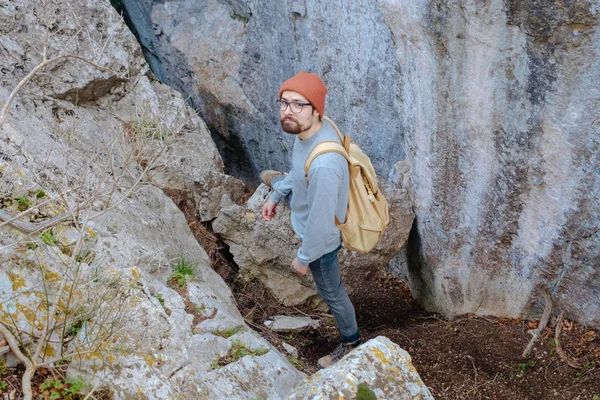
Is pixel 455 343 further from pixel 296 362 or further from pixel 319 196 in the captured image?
pixel 319 196

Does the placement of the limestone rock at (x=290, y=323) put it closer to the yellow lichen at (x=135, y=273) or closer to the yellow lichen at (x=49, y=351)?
the yellow lichen at (x=135, y=273)

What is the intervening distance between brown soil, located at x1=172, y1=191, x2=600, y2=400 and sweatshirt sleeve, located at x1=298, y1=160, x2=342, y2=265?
1.29m

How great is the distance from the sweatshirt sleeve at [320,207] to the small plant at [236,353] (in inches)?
27.8

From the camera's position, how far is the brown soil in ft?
13.9

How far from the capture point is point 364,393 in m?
2.98

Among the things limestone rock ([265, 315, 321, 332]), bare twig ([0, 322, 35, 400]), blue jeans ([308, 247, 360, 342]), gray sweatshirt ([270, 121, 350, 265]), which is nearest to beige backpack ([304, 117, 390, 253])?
gray sweatshirt ([270, 121, 350, 265])

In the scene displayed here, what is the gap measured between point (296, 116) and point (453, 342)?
2.38 meters

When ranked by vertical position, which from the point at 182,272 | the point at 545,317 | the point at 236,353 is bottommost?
the point at 545,317

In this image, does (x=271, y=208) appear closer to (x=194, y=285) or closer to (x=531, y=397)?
(x=194, y=285)

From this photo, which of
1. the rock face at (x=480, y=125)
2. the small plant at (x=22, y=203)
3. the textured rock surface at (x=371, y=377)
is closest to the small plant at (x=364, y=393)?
the textured rock surface at (x=371, y=377)

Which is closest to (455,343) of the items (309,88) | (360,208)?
(360,208)

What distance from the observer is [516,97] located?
164 inches

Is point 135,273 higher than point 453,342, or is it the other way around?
point 135,273

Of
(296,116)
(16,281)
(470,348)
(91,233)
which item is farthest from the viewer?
(470,348)
